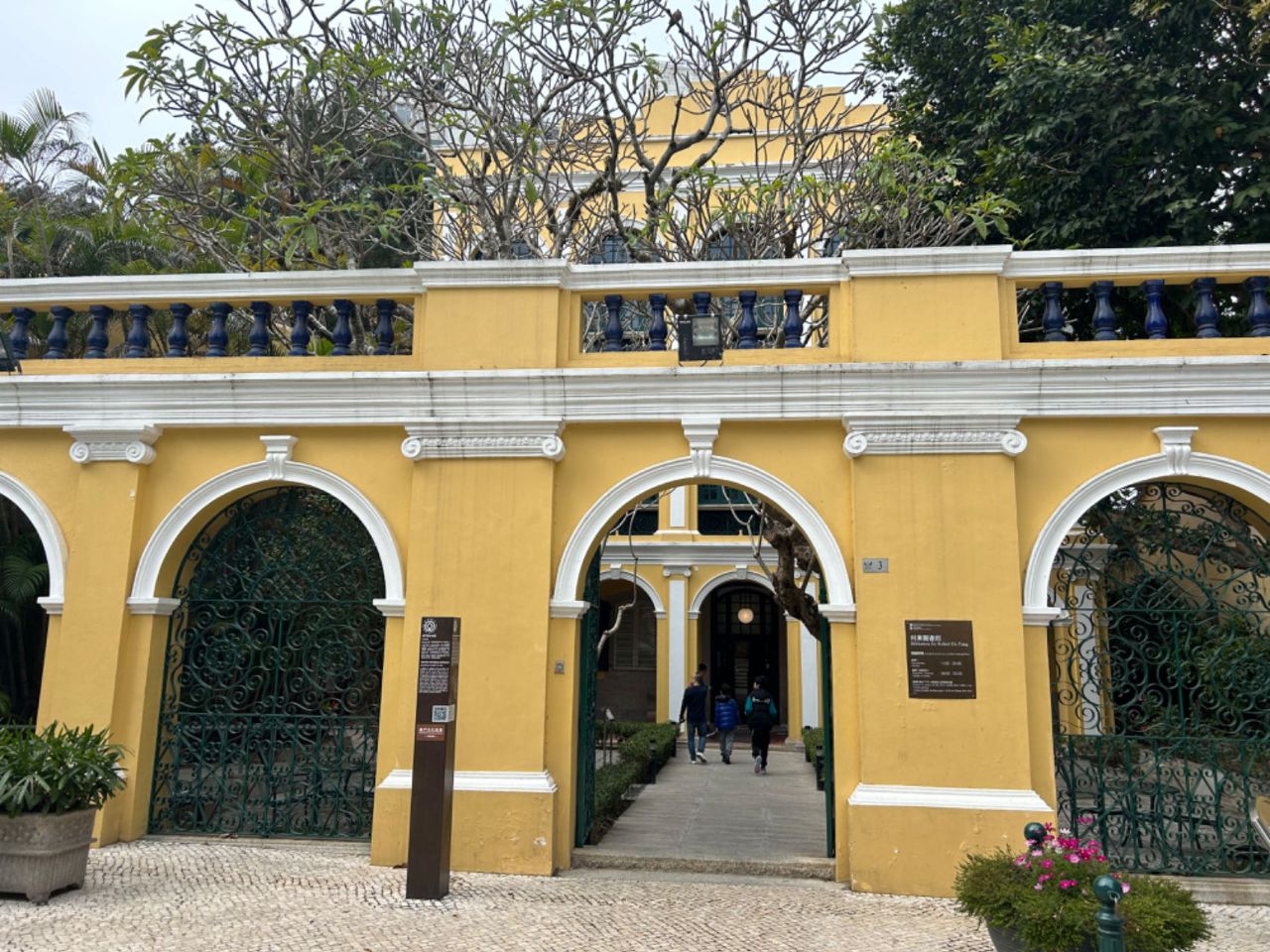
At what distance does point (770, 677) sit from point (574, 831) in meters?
15.4

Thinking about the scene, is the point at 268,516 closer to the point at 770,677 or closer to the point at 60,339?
the point at 60,339

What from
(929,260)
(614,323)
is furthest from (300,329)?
(929,260)

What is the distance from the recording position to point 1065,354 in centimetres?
684

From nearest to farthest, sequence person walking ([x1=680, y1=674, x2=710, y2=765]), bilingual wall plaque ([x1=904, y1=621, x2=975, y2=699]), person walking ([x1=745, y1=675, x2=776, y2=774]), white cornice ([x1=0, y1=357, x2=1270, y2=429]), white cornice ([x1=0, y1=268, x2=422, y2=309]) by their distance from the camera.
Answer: bilingual wall plaque ([x1=904, y1=621, x2=975, y2=699]) → white cornice ([x1=0, y1=357, x2=1270, y2=429]) → white cornice ([x1=0, y1=268, x2=422, y2=309]) → person walking ([x1=745, y1=675, x2=776, y2=774]) → person walking ([x1=680, y1=674, x2=710, y2=765])

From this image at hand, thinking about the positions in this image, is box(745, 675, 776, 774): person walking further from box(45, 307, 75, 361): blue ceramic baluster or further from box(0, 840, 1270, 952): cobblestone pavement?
box(45, 307, 75, 361): blue ceramic baluster

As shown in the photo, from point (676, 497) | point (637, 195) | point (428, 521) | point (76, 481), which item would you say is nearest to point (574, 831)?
point (428, 521)

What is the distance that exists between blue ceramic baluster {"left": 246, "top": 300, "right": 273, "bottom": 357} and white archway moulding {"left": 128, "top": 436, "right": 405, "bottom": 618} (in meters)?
0.81

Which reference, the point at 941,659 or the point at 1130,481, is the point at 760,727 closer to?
the point at 941,659

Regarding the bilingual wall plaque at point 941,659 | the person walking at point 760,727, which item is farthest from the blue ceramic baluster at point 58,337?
the person walking at point 760,727

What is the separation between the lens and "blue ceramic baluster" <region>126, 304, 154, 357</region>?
7.73m

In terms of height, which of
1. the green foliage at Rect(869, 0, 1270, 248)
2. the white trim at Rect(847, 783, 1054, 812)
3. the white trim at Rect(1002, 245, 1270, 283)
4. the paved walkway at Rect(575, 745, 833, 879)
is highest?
the green foliage at Rect(869, 0, 1270, 248)

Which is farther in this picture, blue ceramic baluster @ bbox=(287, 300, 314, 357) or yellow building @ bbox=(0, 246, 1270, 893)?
blue ceramic baluster @ bbox=(287, 300, 314, 357)

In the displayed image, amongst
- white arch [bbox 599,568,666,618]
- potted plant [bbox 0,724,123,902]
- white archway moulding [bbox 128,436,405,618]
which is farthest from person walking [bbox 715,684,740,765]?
potted plant [bbox 0,724,123,902]

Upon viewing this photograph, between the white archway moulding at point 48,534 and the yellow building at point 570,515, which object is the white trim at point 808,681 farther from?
the white archway moulding at point 48,534
